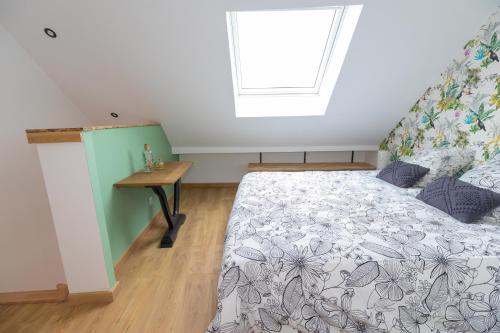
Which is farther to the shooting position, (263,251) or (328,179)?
(328,179)

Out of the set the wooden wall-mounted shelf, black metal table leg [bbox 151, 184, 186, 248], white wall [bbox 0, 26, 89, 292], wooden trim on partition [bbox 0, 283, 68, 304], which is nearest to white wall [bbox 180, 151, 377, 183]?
the wooden wall-mounted shelf

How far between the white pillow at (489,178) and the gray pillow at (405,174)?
35cm

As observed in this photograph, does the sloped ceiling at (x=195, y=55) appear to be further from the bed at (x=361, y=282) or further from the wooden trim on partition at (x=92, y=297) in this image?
the wooden trim on partition at (x=92, y=297)

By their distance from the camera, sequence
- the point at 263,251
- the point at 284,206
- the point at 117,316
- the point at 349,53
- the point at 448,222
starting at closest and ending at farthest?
the point at 263,251 < the point at 448,222 < the point at 117,316 < the point at 284,206 < the point at 349,53

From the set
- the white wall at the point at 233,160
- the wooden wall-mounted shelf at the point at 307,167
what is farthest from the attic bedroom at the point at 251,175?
the white wall at the point at 233,160

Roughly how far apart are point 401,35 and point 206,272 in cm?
252

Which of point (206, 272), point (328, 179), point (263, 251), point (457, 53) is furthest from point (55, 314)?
point (457, 53)

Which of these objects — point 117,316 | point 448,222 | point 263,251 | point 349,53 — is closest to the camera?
point 263,251

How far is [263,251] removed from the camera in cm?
111

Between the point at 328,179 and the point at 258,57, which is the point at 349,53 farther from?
the point at 328,179

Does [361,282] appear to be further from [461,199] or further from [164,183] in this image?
[164,183]

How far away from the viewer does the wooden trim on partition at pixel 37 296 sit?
1.61 meters

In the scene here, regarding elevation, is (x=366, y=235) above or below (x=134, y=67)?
below

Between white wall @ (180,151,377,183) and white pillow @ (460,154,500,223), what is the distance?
1.97 m
